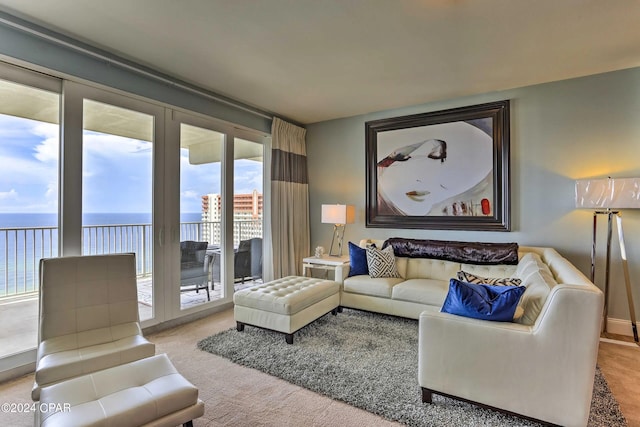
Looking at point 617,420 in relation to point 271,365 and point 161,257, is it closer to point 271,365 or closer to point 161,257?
point 271,365

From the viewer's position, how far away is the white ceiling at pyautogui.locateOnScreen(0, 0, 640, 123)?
219cm

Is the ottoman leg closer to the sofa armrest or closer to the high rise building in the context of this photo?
the sofa armrest

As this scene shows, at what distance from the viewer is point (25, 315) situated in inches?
112

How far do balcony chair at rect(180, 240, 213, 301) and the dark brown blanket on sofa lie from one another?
2.25 metres

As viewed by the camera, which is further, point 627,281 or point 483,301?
point 627,281

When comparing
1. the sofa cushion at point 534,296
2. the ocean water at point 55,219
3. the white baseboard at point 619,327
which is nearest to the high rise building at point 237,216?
the ocean water at point 55,219

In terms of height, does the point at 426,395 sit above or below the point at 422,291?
below

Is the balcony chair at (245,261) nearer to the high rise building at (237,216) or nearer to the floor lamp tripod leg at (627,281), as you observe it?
the high rise building at (237,216)

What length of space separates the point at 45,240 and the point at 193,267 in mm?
1364

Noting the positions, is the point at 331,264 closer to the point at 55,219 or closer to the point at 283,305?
the point at 283,305

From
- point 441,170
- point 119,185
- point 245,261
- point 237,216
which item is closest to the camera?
point 119,185

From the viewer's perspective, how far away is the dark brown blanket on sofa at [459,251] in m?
3.32

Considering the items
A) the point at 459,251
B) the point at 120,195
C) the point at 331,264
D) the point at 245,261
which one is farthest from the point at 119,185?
the point at 459,251

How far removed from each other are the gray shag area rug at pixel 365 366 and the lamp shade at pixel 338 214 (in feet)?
4.34
